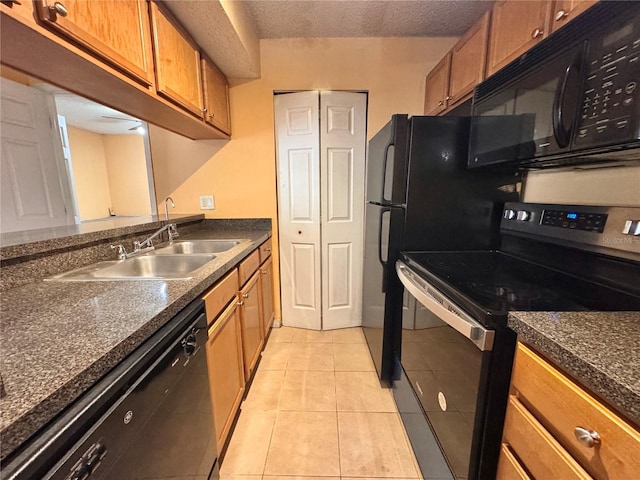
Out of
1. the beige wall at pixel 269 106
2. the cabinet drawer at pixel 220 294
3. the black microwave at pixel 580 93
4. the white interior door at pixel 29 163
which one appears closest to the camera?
the black microwave at pixel 580 93

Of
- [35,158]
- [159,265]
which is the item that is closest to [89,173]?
[35,158]

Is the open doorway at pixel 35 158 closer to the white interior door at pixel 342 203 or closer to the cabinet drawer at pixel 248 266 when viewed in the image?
the cabinet drawer at pixel 248 266

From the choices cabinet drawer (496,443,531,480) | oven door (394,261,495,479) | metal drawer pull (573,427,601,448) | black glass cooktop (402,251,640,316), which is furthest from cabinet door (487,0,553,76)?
cabinet drawer (496,443,531,480)

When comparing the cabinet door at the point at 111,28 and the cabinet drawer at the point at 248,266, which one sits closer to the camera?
the cabinet door at the point at 111,28

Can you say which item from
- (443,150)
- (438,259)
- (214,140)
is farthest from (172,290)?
(214,140)

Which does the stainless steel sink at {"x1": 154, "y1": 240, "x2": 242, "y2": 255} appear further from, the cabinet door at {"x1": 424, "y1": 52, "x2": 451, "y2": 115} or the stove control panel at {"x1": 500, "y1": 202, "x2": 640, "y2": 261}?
the cabinet door at {"x1": 424, "y1": 52, "x2": 451, "y2": 115}

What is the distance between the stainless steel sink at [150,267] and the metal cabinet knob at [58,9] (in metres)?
0.90

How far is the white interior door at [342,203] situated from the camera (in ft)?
7.36

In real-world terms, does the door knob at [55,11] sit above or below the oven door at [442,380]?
above

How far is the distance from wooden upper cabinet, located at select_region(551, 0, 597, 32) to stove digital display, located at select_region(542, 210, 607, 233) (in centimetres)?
70

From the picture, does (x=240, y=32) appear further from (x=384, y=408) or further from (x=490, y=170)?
(x=384, y=408)

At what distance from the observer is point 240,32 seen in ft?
5.42

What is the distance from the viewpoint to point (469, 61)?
1.61 metres

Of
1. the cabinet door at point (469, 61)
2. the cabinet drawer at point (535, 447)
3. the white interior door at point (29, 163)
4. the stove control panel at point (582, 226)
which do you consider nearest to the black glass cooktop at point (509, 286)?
the stove control panel at point (582, 226)
